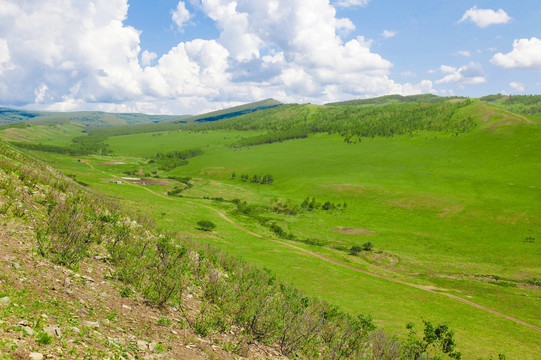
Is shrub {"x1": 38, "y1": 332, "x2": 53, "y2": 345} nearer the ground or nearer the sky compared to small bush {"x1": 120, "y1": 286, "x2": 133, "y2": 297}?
nearer the sky

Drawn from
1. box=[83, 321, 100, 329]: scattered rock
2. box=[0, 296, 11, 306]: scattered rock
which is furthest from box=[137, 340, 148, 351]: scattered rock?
box=[0, 296, 11, 306]: scattered rock

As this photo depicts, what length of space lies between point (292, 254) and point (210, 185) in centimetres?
10772

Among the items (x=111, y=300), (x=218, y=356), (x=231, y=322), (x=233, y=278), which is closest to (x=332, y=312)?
(x=233, y=278)

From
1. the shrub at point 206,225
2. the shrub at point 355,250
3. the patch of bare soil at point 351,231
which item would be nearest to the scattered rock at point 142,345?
the shrub at point 206,225

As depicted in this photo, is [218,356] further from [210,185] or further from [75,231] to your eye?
[210,185]

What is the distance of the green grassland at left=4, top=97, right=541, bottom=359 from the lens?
144 feet

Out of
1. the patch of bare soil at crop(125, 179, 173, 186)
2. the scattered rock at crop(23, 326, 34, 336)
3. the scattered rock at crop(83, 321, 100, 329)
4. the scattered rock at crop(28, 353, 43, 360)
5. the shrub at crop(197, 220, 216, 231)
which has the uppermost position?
the scattered rock at crop(23, 326, 34, 336)

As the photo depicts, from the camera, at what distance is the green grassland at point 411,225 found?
44000mm

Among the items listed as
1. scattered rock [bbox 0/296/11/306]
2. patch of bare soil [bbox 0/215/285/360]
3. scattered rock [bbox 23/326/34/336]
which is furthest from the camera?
scattered rock [bbox 0/296/11/306]

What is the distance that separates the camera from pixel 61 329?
9680mm

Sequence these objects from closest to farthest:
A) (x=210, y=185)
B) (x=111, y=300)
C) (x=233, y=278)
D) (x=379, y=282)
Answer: (x=111, y=300) → (x=233, y=278) → (x=379, y=282) → (x=210, y=185)

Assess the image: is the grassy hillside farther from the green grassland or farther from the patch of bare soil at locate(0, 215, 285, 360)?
the green grassland

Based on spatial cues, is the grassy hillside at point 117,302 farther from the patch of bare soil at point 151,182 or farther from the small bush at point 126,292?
the patch of bare soil at point 151,182

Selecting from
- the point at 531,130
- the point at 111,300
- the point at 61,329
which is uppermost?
the point at 531,130
